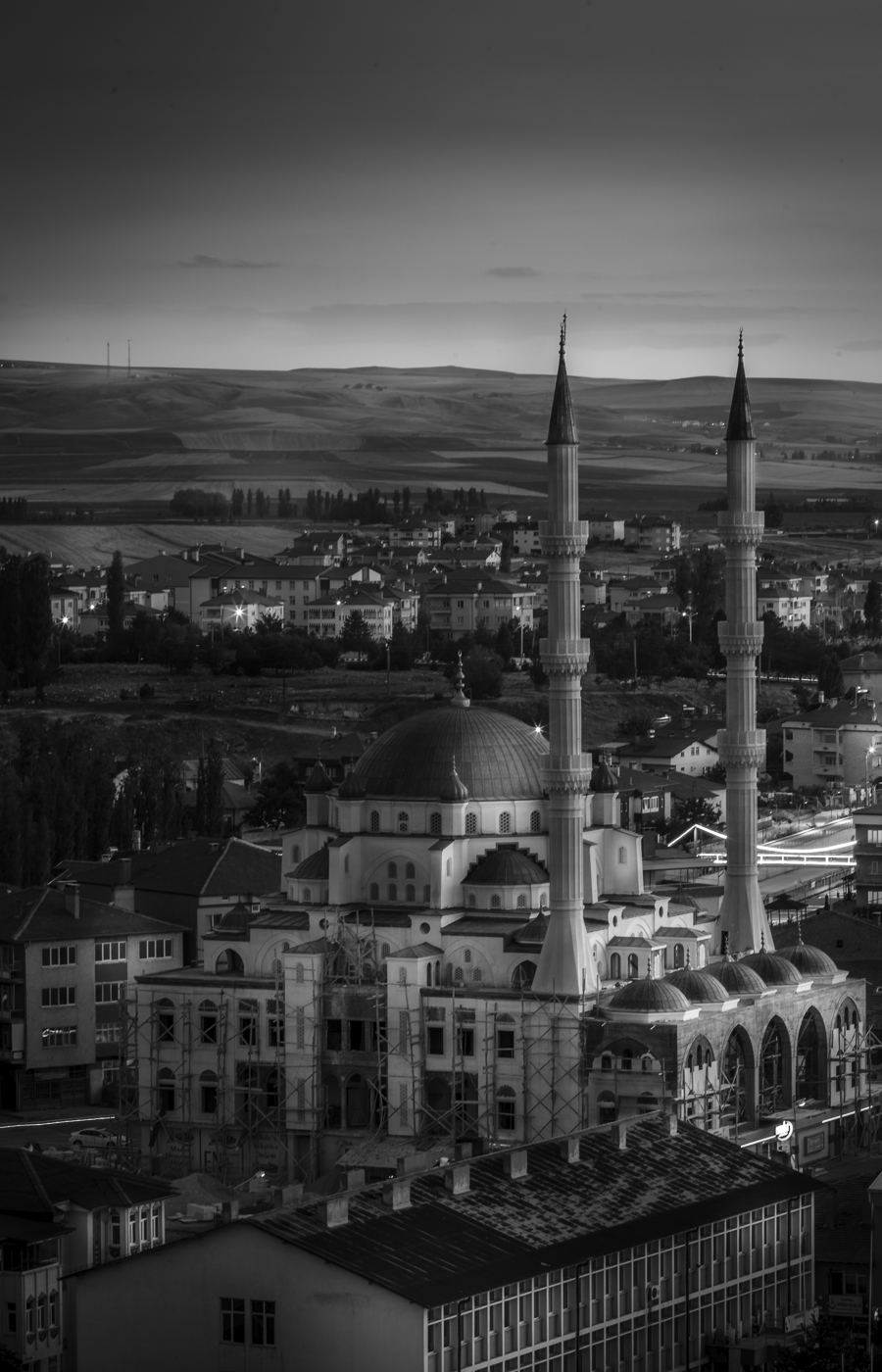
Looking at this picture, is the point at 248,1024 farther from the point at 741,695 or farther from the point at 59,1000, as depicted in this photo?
the point at 741,695

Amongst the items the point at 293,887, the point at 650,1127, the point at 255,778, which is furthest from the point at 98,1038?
the point at 255,778

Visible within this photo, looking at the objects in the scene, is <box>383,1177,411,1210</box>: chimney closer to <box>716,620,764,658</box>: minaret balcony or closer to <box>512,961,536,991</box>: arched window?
<box>512,961,536,991</box>: arched window

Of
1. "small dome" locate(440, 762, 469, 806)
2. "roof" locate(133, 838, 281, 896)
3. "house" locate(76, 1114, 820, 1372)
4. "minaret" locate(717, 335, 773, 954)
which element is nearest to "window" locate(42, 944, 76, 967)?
"roof" locate(133, 838, 281, 896)

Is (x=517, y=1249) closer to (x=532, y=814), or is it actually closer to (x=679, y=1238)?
(x=679, y=1238)

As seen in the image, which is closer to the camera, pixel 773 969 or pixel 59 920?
pixel 773 969

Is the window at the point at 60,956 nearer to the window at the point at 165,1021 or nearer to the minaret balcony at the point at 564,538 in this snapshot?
the window at the point at 165,1021

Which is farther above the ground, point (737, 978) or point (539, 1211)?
point (737, 978)

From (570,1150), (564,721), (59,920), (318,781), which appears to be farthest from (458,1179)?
(59,920)
